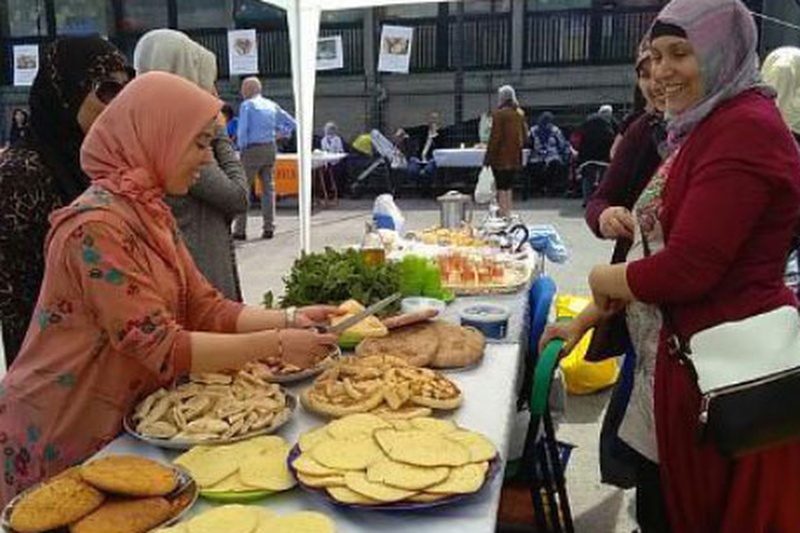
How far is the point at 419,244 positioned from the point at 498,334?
1.53 metres

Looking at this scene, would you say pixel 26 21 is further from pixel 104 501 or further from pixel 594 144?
pixel 104 501

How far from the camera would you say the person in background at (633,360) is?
184 cm

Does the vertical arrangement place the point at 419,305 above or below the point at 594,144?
below

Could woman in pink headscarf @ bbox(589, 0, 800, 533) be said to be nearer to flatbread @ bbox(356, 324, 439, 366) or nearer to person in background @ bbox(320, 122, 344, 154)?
flatbread @ bbox(356, 324, 439, 366)

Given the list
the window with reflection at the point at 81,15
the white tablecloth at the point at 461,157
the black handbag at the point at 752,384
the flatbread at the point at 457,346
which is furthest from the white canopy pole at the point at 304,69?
the window with reflection at the point at 81,15

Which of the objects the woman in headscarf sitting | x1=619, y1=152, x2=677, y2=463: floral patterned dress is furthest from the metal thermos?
the woman in headscarf sitting

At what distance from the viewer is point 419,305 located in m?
2.31

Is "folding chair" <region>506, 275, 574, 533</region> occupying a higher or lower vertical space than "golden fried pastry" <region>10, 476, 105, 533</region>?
lower

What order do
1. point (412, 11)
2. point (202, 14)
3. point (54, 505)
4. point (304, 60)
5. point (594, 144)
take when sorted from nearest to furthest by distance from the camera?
point (54, 505) → point (304, 60) → point (594, 144) → point (412, 11) → point (202, 14)

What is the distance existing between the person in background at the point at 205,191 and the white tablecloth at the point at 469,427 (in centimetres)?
105

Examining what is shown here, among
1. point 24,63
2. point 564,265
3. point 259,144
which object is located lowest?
point 564,265

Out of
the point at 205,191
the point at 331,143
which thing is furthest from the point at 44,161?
the point at 331,143

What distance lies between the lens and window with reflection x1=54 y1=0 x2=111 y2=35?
53.8 ft

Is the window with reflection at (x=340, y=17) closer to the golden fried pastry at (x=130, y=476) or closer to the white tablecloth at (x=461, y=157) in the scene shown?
the white tablecloth at (x=461, y=157)
